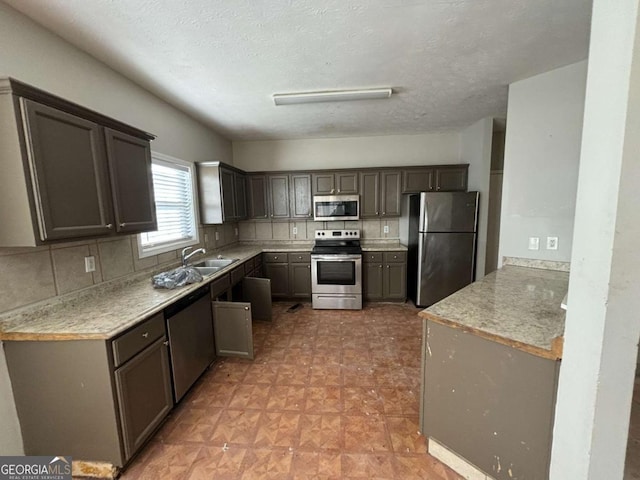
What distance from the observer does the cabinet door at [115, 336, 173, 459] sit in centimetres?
141

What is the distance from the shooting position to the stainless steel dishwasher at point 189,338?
184cm

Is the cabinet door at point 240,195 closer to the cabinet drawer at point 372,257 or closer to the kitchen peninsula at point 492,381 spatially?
the cabinet drawer at point 372,257

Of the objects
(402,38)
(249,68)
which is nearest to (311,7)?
(402,38)

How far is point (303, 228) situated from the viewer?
4.41 m

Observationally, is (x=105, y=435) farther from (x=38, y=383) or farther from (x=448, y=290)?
→ (x=448, y=290)

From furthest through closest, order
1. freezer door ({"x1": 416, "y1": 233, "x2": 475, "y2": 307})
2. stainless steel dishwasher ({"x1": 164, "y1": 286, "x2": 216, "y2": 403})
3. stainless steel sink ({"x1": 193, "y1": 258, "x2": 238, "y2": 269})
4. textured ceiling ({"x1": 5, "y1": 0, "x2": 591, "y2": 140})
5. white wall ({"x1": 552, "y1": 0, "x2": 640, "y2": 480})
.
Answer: freezer door ({"x1": 416, "y1": 233, "x2": 475, "y2": 307}) < stainless steel sink ({"x1": 193, "y1": 258, "x2": 238, "y2": 269}) < stainless steel dishwasher ({"x1": 164, "y1": 286, "x2": 216, "y2": 403}) < textured ceiling ({"x1": 5, "y1": 0, "x2": 591, "y2": 140}) < white wall ({"x1": 552, "y1": 0, "x2": 640, "y2": 480})

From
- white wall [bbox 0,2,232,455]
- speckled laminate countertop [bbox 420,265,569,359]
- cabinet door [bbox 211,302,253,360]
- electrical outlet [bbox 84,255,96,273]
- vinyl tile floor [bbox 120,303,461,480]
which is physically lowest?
vinyl tile floor [bbox 120,303,461,480]

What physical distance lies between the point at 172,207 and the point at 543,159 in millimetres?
3693

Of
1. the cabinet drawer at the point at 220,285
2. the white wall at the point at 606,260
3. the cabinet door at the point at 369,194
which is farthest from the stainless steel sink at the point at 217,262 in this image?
the white wall at the point at 606,260

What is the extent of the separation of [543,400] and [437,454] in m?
0.77

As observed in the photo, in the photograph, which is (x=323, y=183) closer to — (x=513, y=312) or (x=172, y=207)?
(x=172, y=207)

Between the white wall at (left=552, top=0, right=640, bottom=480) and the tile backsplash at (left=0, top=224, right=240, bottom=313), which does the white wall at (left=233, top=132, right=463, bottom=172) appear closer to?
the tile backsplash at (left=0, top=224, right=240, bottom=313)

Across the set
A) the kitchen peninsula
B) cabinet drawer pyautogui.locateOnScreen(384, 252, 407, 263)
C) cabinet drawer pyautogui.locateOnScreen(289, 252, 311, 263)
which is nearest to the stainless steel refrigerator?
cabinet drawer pyautogui.locateOnScreen(384, 252, 407, 263)

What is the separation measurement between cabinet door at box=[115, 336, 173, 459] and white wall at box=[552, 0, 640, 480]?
202cm
